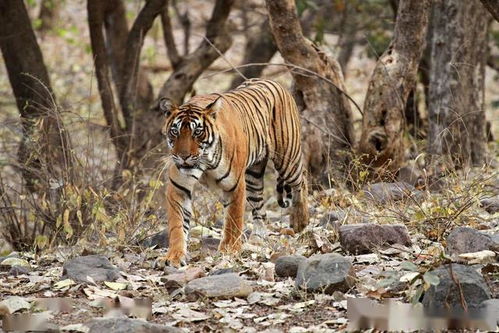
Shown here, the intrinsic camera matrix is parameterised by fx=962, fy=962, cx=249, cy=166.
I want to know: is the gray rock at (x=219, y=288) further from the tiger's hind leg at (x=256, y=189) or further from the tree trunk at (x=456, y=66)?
the tree trunk at (x=456, y=66)

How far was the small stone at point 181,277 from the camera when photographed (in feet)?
19.8

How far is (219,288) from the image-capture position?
5.79 metres

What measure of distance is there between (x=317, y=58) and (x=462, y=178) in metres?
2.58

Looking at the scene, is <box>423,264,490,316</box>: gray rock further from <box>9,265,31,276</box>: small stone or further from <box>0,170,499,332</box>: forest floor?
<box>9,265,31,276</box>: small stone

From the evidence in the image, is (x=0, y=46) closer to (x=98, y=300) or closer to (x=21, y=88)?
(x=21, y=88)

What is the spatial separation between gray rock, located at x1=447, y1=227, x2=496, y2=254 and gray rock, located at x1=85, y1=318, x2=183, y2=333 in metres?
2.05

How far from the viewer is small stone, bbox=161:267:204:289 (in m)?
6.04

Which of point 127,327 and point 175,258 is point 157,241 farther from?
point 127,327

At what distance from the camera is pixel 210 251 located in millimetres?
7371

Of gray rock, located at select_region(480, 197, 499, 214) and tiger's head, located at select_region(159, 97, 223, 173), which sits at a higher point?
tiger's head, located at select_region(159, 97, 223, 173)

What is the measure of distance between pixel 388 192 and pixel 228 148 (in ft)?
4.33

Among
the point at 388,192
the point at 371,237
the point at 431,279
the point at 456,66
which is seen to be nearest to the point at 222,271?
the point at 371,237

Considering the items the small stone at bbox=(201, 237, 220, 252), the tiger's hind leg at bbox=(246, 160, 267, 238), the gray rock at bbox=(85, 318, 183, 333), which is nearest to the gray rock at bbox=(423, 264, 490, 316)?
the gray rock at bbox=(85, 318, 183, 333)

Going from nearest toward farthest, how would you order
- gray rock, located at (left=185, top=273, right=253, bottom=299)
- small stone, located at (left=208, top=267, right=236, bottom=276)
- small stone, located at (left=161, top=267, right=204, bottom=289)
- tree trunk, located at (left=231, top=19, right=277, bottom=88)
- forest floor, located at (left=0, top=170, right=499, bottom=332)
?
forest floor, located at (left=0, top=170, right=499, bottom=332) < gray rock, located at (left=185, top=273, right=253, bottom=299) < small stone, located at (left=161, top=267, right=204, bottom=289) < small stone, located at (left=208, top=267, right=236, bottom=276) < tree trunk, located at (left=231, top=19, right=277, bottom=88)
